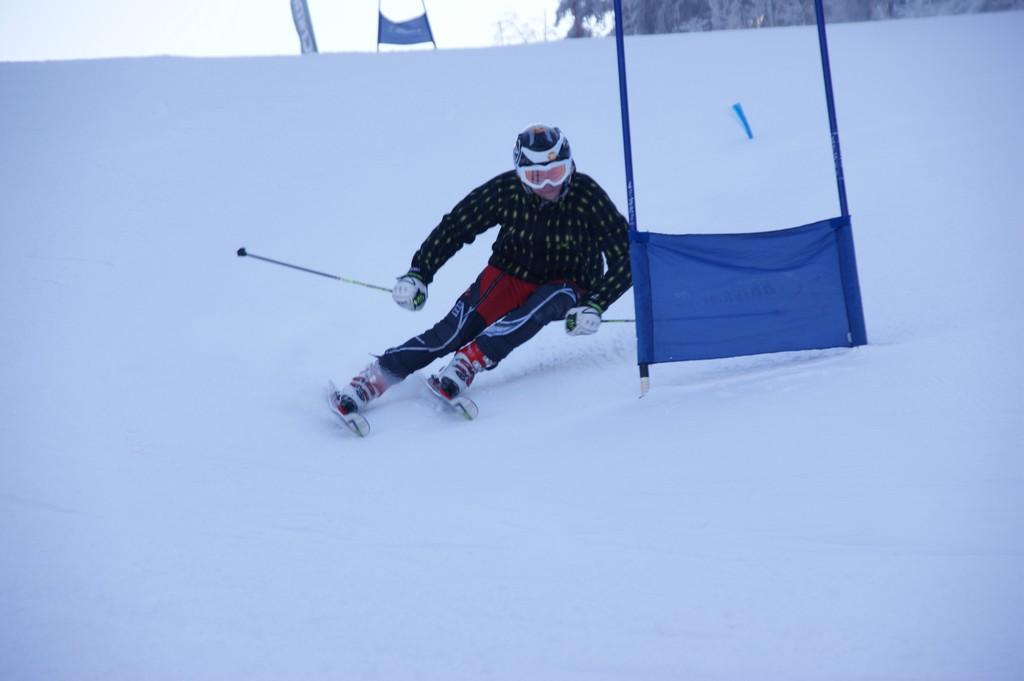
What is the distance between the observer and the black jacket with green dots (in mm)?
3615

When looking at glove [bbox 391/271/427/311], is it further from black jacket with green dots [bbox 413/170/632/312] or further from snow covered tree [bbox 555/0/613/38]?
snow covered tree [bbox 555/0/613/38]

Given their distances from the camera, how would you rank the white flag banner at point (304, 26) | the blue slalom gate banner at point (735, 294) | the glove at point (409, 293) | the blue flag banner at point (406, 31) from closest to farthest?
the blue slalom gate banner at point (735, 294) → the glove at point (409, 293) → the blue flag banner at point (406, 31) → the white flag banner at point (304, 26)

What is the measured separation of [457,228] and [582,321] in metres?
0.74

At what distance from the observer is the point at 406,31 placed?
39.7 ft

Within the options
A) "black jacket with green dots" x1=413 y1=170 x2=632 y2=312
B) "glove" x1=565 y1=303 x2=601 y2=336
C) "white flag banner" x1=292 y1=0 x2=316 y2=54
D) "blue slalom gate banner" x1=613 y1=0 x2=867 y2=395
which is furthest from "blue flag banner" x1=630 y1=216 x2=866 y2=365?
"white flag banner" x1=292 y1=0 x2=316 y2=54

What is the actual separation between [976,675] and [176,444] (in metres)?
2.56

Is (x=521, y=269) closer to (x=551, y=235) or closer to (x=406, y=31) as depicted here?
(x=551, y=235)

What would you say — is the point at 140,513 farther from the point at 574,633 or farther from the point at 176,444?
the point at 574,633

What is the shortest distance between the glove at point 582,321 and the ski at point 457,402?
47cm

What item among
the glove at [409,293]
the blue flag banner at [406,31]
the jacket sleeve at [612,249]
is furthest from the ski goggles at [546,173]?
the blue flag banner at [406,31]

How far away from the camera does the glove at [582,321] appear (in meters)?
3.46

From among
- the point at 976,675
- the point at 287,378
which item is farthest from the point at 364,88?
the point at 976,675

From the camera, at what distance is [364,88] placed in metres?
8.94

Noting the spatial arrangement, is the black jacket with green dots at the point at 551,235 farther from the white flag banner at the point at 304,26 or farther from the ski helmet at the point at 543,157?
the white flag banner at the point at 304,26
